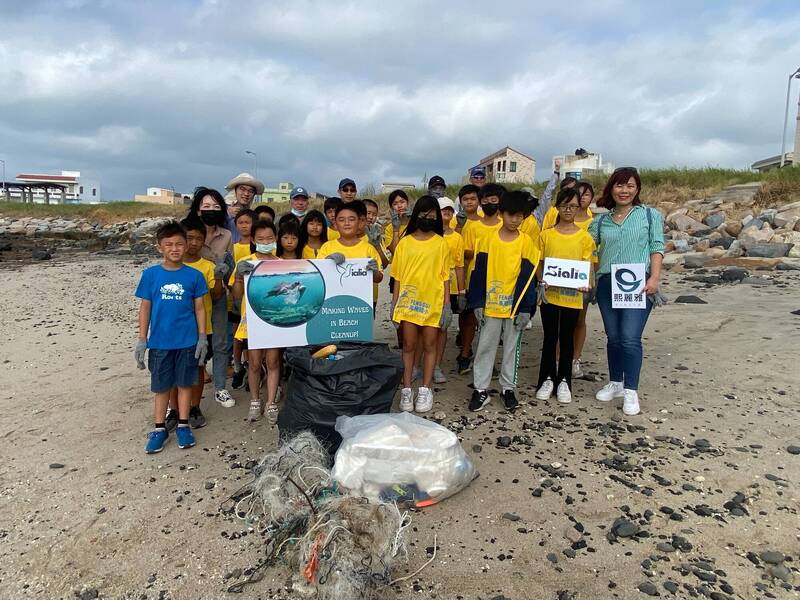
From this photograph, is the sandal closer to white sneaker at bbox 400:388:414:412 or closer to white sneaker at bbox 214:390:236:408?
white sneaker at bbox 214:390:236:408

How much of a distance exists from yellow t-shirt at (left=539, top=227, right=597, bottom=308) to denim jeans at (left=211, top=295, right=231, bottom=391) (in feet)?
10.3

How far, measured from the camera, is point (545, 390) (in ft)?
16.2

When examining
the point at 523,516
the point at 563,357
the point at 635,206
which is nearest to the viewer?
the point at 523,516

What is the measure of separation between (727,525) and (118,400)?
527 cm

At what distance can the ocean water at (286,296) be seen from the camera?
421 centimetres

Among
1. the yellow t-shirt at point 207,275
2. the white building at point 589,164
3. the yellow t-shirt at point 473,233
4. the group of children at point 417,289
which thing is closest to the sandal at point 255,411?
the group of children at point 417,289

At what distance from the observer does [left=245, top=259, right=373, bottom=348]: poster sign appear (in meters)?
4.21

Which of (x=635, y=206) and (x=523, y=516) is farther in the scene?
(x=635, y=206)

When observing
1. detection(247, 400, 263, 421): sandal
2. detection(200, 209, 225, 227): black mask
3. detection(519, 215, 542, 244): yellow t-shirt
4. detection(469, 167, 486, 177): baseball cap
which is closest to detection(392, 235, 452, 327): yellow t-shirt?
detection(519, 215, 542, 244): yellow t-shirt

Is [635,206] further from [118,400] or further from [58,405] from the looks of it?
[58,405]

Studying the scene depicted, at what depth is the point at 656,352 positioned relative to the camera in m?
6.23

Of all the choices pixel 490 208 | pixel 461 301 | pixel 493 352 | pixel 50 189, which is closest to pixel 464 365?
pixel 461 301

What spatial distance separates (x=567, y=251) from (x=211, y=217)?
3.40 m

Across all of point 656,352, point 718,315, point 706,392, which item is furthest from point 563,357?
point 718,315
